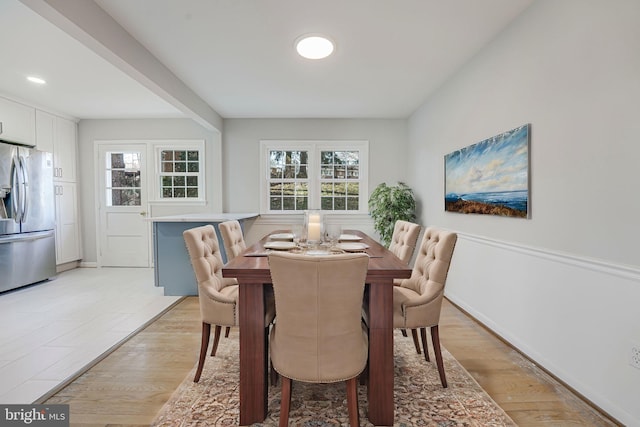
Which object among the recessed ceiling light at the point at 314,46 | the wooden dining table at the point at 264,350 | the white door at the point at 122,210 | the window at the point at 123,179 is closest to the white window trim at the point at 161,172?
the white door at the point at 122,210

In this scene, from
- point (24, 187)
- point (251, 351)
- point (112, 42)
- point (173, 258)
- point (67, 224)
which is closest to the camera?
point (251, 351)

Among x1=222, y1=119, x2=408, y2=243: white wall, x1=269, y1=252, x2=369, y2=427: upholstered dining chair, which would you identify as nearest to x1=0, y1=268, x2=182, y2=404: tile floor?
x1=269, y1=252, x2=369, y2=427: upholstered dining chair

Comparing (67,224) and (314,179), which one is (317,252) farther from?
(67,224)

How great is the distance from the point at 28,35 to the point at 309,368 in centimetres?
349

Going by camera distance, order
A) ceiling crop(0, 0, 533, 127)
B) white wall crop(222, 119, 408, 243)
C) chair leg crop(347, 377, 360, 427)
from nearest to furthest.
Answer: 1. chair leg crop(347, 377, 360, 427)
2. ceiling crop(0, 0, 533, 127)
3. white wall crop(222, 119, 408, 243)

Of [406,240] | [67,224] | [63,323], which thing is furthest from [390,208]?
[67,224]

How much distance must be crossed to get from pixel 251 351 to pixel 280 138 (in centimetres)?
419

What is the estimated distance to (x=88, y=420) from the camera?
168 cm

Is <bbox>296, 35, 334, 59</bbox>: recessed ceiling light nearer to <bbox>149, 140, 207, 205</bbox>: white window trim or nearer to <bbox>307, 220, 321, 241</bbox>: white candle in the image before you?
<bbox>307, 220, 321, 241</bbox>: white candle

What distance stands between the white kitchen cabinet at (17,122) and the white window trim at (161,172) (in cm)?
154

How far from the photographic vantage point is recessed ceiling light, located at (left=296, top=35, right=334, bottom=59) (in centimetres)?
269

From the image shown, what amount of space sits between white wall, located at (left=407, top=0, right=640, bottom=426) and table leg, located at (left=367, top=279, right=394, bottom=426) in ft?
3.90

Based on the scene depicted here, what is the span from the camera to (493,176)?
2709mm

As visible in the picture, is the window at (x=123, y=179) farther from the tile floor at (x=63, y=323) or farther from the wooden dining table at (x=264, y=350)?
the wooden dining table at (x=264, y=350)
